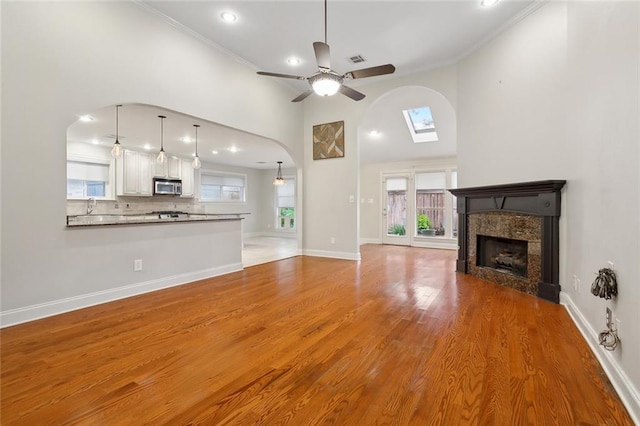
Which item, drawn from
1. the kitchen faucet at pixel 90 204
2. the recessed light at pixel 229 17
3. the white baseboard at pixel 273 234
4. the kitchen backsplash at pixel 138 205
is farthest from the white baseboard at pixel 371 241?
the kitchen faucet at pixel 90 204

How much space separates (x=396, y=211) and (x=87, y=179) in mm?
8060

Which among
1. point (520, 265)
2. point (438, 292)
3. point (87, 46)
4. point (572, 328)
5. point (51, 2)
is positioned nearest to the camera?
point (572, 328)

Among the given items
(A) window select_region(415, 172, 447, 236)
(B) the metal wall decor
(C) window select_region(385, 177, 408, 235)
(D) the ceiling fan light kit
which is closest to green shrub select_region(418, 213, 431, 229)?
(A) window select_region(415, 172, 447, 236)

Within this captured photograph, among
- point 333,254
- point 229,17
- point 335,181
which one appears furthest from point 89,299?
point 335,181

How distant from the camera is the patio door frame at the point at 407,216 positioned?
7.98m

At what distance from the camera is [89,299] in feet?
9.55

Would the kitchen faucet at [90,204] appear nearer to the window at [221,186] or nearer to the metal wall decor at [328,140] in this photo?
the window at [221,186]

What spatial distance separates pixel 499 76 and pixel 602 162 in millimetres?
2371

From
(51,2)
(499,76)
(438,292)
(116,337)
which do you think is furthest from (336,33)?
(116,337)

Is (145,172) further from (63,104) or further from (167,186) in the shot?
(63,104)

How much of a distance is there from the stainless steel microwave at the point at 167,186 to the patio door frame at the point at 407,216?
19.5ft

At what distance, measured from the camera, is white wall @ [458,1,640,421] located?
156cm

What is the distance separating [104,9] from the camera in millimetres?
2947

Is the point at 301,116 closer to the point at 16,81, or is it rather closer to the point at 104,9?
the point at 104,9
